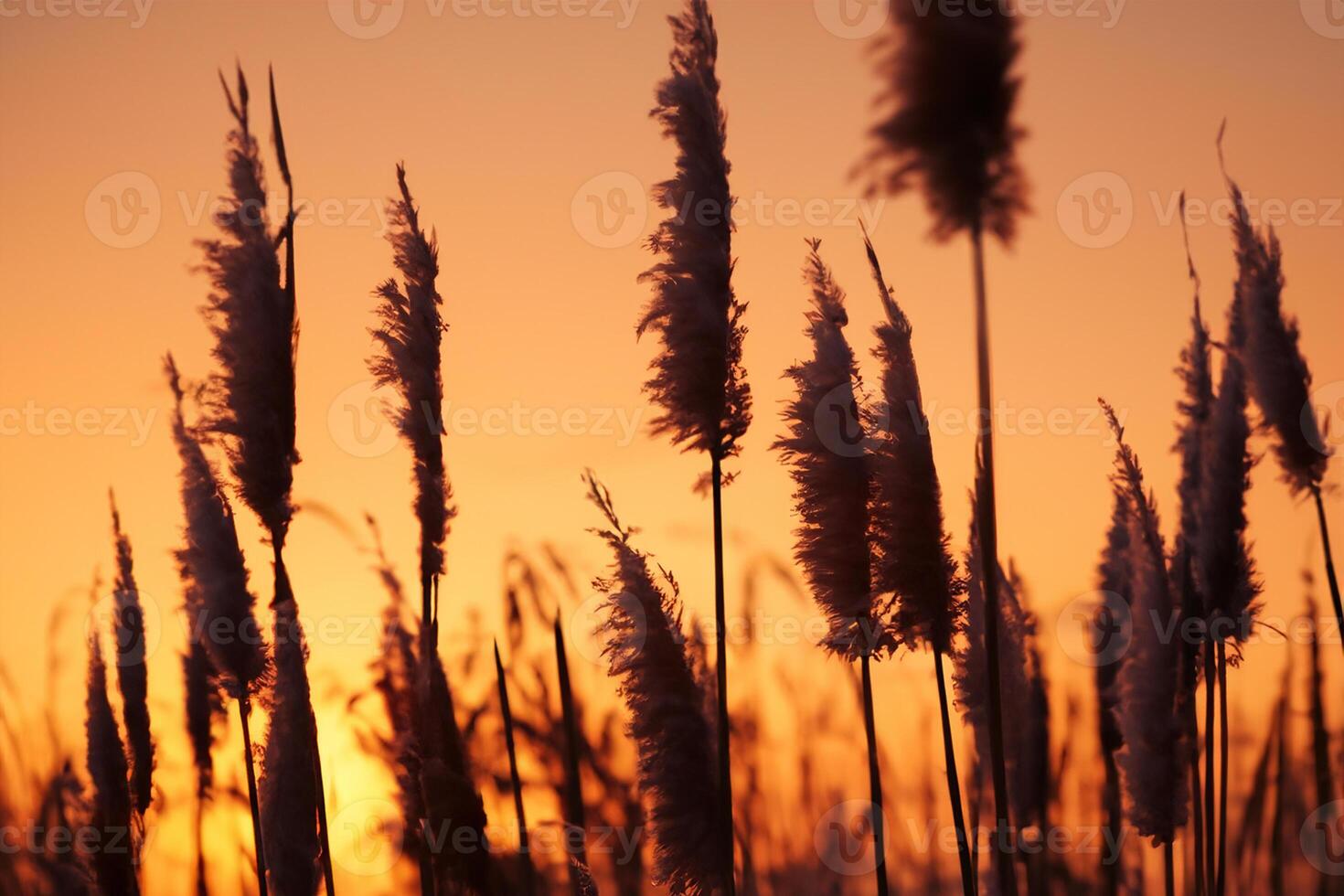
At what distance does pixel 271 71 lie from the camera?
272 inches

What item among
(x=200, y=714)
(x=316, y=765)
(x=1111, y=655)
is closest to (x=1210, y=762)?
(x=1111, y=655)

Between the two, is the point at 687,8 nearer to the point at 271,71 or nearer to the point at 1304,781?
the point at 271,71

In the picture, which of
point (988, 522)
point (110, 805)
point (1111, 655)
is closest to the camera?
point (988, 522)

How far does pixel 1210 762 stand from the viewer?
768 centimetres

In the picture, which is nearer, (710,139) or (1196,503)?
(710,139)

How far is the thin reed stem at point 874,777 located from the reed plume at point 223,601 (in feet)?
9.48

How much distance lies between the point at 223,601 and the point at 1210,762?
5.16 metres

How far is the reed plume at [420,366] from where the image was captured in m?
7.28

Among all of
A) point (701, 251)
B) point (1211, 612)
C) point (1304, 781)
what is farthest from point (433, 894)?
Result: point (1304, 781)

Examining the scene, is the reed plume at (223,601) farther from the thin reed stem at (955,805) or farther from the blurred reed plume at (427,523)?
the thin reed stem at (955,805)

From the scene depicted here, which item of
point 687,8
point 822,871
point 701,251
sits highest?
point 687,8

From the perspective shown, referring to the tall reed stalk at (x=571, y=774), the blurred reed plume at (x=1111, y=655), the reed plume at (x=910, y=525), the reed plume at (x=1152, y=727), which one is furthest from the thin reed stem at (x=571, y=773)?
the blurred reed plume at (x=1111, y=655)

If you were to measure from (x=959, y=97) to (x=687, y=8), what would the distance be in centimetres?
222

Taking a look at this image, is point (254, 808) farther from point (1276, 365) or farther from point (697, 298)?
point (1276, 365)
